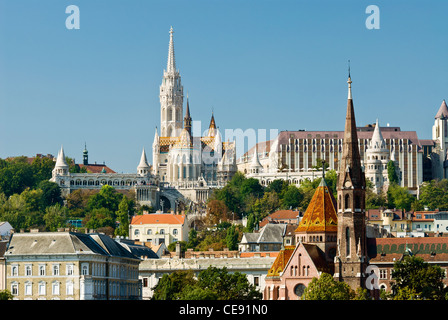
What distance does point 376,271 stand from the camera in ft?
372

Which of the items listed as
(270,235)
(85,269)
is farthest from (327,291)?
(270,235)

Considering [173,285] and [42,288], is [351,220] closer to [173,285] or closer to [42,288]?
[173,285]

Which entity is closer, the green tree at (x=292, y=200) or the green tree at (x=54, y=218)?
the green tree at (x=54, y=218)

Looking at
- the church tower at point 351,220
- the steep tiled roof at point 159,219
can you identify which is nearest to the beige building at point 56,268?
the church tower at point 351,220

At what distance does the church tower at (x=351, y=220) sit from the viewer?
111875 millimetres

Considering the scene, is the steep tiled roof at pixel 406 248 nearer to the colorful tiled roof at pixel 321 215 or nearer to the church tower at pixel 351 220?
the church tower at pixel 351 220

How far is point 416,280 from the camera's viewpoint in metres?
103

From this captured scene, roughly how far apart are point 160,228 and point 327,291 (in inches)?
3567

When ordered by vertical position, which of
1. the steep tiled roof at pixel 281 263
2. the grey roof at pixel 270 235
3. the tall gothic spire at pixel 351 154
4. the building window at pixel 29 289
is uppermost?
the tall gothic spire at pixel 351 154

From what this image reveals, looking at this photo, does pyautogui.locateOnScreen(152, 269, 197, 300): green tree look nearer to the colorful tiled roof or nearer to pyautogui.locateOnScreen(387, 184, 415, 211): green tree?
the colorful tiled roof

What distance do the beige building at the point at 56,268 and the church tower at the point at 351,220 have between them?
19.7 m
